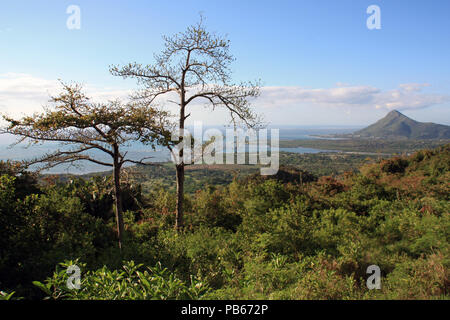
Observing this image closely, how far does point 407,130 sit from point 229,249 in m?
135

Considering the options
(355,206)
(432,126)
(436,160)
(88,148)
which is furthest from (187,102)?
(432,126)

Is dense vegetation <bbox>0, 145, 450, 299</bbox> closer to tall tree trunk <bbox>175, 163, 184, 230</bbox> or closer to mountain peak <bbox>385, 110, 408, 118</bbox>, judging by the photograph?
tall tree trunk <bbox>175, 163, 184, 230</bbox>

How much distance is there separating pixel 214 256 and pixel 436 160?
54.4 feet

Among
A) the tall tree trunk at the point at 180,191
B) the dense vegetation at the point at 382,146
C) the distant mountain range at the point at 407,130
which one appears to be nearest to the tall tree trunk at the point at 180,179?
the tall tree trunk at the point at 180,191

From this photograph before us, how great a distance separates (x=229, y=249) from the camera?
Result: 226 inches

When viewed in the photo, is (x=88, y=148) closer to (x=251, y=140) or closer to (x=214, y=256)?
(x=214, y=256)

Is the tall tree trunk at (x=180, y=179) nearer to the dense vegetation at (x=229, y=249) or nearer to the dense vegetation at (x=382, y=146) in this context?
the dense vegetation at (x=229, y=249)

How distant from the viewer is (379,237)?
640 cm

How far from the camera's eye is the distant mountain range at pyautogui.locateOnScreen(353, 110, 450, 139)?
98863mm

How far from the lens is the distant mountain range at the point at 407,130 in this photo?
98.9 metres

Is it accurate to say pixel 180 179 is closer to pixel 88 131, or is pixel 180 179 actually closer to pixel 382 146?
pixel 88 131

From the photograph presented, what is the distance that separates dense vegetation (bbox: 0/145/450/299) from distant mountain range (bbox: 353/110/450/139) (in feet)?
362
